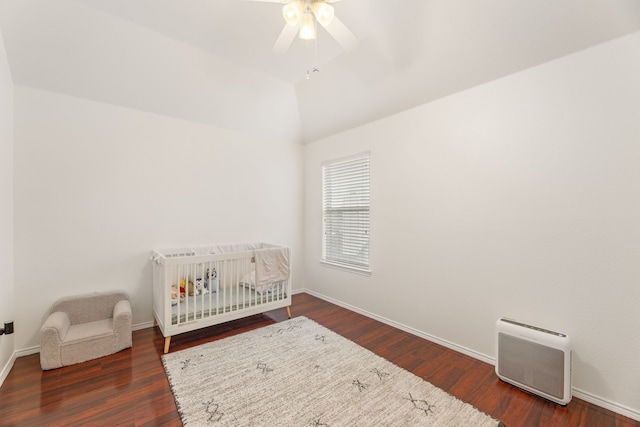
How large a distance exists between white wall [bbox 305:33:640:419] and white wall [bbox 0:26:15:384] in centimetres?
333

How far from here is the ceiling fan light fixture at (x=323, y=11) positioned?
1.59m

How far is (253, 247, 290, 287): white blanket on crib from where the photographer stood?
116 inches

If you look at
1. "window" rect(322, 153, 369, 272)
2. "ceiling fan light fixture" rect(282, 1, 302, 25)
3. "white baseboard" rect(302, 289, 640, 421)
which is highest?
"ceiling fan light fixture" rect(282, 1, 302, 25)

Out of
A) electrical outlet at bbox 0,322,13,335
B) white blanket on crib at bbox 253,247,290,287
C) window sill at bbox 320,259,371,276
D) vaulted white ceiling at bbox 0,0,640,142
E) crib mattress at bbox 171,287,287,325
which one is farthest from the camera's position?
window sill at bbox 320,259,371,276

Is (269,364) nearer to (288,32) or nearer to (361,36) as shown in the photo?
(288,32)

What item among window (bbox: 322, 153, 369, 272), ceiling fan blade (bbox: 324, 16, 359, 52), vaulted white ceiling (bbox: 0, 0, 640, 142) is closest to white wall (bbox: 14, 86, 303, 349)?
vaulted white ceiling (bbox: 0, 0, 640, 142)

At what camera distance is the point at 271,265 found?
→ 9.91 feet

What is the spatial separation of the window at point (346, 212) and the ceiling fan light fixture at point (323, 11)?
5.99 feet

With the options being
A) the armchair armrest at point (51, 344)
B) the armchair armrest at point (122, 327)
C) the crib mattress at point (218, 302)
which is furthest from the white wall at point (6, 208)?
the crib mattress at point (218, 302)

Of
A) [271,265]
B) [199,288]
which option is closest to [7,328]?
[199,288]

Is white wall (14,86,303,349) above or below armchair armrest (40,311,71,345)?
above

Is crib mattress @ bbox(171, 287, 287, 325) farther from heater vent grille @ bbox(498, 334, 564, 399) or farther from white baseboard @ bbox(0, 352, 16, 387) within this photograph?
heater vent grille @ bbox(498, 334, 564, 399)

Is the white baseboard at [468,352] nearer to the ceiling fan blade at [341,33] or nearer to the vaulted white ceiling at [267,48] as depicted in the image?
the vaulted white ceiling at [267,48]

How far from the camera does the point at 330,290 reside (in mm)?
3822
